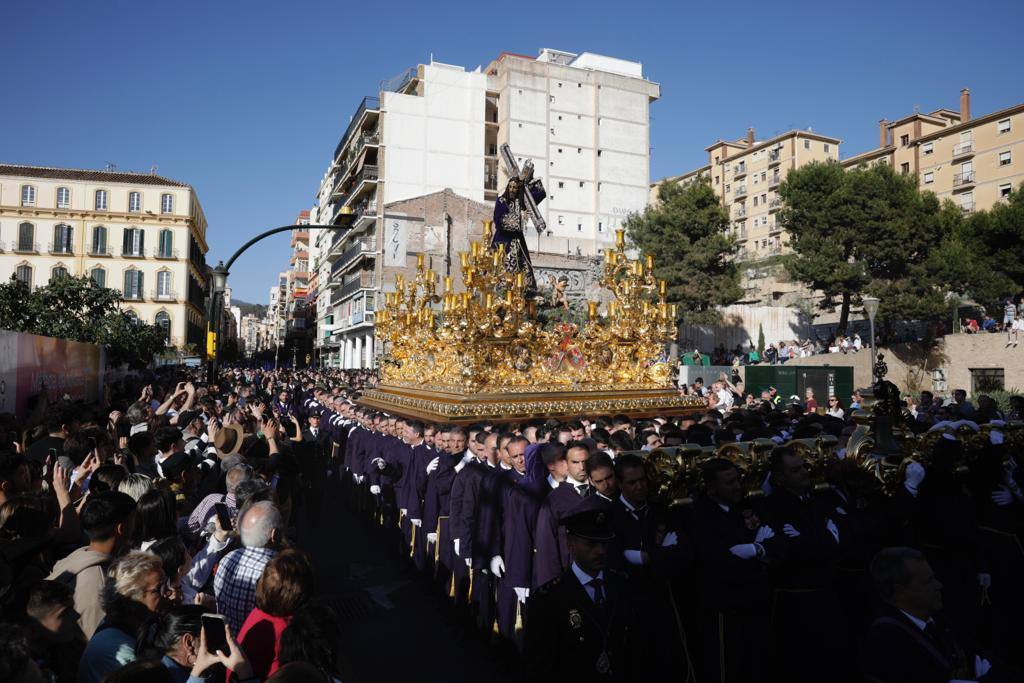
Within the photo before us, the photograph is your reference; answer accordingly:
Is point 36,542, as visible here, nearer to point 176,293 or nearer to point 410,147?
point 410,147

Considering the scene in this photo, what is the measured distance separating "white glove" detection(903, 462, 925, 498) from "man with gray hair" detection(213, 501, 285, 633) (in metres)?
4.67

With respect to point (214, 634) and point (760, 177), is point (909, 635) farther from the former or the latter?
point (760, 177)

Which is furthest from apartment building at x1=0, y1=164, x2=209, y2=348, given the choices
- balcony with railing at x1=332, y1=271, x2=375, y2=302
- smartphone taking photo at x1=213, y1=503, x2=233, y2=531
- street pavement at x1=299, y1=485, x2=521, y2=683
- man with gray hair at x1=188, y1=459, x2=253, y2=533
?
smartphone taking photo at x1=213, y1=503, x2=233, y2=531

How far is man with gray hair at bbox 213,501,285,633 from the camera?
343cm

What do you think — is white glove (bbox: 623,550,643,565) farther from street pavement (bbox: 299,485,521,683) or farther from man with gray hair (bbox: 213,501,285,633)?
street pavement (bbox: 299,485,521,683)

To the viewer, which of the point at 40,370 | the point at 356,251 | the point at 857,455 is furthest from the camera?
the point at 356,251

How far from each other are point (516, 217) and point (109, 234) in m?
47.6

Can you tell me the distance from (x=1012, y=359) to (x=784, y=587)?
2556cm

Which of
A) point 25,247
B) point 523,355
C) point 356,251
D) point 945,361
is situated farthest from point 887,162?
point 25,247

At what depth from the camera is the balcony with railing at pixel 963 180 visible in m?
42.3

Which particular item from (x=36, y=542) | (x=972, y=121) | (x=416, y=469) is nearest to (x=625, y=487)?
(x=36, y=542)

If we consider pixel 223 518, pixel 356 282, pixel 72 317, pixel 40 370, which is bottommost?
pixel 223 518

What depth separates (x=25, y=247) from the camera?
4784cm

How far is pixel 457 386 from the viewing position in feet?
35.8
